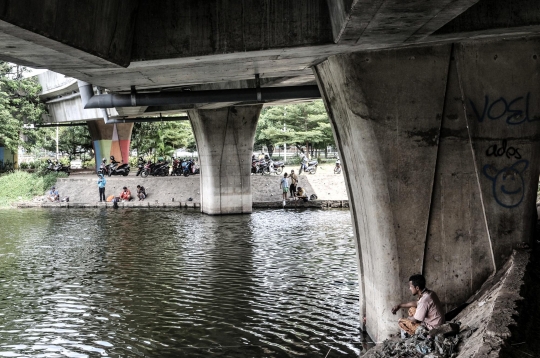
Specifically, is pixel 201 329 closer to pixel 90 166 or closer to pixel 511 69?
pixel 511 69

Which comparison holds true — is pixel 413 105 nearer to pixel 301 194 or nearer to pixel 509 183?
pixel 509 183

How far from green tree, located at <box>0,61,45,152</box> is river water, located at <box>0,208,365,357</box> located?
19.5 m

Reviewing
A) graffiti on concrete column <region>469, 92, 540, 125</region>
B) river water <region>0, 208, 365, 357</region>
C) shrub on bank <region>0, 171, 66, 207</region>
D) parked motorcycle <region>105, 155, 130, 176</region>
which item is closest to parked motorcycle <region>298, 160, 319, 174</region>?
parked motorcycle <region>105, 155, 130, 176</region>

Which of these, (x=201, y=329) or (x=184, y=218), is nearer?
(x=201, y=329)

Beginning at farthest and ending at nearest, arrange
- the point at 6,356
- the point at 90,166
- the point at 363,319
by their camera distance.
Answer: the point at 90,166, the point at 363,319, the point at 6,356

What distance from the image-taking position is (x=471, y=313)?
8.45 metres

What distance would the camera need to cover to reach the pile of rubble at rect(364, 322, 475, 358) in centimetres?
757

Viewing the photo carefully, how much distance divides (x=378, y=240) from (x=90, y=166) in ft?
168

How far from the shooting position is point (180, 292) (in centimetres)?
1386

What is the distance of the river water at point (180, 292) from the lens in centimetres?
1036

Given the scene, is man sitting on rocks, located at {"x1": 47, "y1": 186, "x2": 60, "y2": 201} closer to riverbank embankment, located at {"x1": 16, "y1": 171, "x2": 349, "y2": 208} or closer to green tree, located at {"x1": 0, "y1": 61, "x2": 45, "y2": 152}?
riverbank embankment, located at {"x1": 16, "y1": 171, "x2": 349, "y2": 208}

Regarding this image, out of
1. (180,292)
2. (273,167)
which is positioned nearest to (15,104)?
(273,167)

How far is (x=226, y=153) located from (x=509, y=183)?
21.3 m

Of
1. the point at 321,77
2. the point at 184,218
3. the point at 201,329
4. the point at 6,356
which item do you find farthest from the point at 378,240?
the point at 184,218
